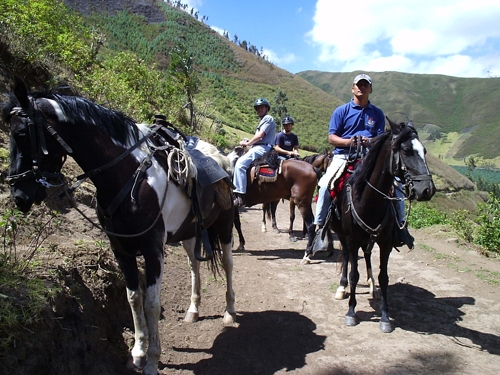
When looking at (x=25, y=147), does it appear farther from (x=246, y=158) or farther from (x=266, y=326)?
(x=246, y=158)

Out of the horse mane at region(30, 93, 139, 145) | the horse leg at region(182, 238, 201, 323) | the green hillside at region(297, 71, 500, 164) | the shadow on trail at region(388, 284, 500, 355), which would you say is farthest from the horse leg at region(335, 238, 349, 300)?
the green hillside at region(297, 71, 500, 164)

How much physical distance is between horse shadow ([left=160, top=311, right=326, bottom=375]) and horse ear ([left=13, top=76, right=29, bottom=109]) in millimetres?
2629

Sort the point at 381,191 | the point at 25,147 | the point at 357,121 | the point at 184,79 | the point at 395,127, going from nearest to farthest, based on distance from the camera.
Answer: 1. the point at 25,147
2. the point at 395,127
3. the point at 381,191
4. the point at 357,121
5. the point at 184,79

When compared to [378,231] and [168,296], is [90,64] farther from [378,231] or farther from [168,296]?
[378,231]

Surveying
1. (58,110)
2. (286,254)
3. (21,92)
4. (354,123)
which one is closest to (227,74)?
(286,254)

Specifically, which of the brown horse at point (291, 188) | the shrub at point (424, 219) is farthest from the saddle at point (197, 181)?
the shrub at point (424, 219)

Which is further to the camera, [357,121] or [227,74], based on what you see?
[227,74]

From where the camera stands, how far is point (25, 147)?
8.77ft

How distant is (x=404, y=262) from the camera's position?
287 inches

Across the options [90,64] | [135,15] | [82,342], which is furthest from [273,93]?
[82,342]

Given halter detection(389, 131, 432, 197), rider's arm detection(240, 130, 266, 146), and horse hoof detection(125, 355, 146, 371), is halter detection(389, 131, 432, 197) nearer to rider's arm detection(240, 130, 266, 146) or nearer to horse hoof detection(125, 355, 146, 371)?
horse hoof detection(125, 355, 146, 371)

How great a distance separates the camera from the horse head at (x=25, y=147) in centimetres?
263

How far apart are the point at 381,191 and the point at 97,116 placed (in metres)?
3.18

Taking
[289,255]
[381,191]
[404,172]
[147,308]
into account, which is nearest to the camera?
[147,308]
